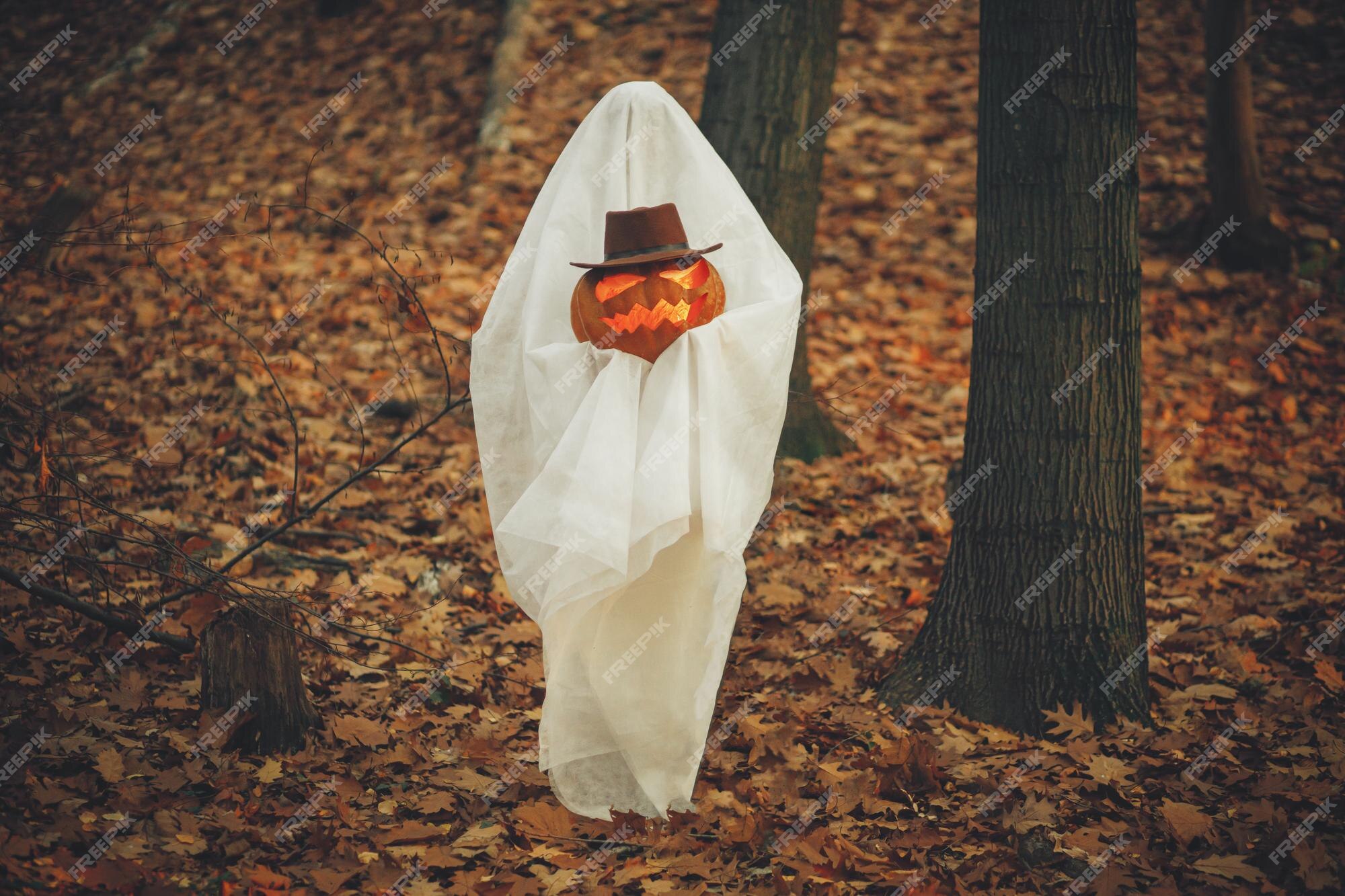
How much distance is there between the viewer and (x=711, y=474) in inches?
120

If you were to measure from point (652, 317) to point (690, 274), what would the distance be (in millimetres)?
182

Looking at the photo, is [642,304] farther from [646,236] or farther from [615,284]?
[646,236]

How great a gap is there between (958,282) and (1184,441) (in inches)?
91.8

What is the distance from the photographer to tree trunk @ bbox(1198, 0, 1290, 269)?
24.3ft

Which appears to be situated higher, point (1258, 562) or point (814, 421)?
point (814, 421)

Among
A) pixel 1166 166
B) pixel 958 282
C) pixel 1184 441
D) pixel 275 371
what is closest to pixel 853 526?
pixel 1184 441

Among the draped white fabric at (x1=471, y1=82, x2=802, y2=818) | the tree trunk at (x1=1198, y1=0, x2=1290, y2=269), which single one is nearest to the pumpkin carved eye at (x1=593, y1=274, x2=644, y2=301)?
the draped white fabric at (x1=471, y1=82, x2=802, y2=818)

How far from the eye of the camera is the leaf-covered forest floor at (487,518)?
3018 millimetres

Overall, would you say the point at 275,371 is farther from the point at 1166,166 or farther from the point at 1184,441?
the point at 1166,166

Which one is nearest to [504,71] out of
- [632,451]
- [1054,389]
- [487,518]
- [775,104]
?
[775,104]

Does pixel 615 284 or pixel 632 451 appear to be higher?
pixel 615 284

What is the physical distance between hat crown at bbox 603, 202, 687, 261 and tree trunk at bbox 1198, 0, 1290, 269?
20.6 ft

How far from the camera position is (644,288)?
3.03 metres

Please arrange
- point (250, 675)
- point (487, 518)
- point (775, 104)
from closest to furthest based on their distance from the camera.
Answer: point (250, 675), point (487, 518), point (775, 104)
